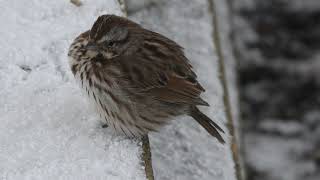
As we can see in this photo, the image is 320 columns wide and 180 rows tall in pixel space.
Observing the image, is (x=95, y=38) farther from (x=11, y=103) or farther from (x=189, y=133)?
(x=189, y=133)

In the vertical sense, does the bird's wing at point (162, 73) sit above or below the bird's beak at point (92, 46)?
below

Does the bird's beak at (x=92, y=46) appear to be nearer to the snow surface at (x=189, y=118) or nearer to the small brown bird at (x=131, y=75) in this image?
the small brown bird at (x=131, y=75)

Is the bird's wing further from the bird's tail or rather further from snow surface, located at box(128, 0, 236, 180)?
snow surface, located at box(128, 0, 236, 180)

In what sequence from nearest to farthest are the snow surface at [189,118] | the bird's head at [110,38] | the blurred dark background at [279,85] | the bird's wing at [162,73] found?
the bird's head at [110,38]
the bird's wing at [162,73]
the snow surface at [189,118]
the blurred dark background at [279,85]

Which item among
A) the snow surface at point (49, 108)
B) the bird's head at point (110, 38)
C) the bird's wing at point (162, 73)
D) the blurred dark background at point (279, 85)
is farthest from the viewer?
the blurred dark background at point (279, 85)

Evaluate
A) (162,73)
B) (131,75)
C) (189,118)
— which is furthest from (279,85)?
(131,75)

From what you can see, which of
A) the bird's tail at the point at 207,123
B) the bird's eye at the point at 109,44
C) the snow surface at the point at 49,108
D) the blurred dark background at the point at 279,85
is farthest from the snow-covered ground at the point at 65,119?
the blurred dark background at the point at 279,85

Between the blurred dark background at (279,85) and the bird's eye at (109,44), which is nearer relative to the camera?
the bird's eye at (109,44)

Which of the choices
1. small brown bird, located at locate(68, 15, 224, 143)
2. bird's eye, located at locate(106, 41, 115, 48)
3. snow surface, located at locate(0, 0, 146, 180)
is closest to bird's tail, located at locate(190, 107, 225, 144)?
small brown bird, located at locate(68, 15, 224, 143)
